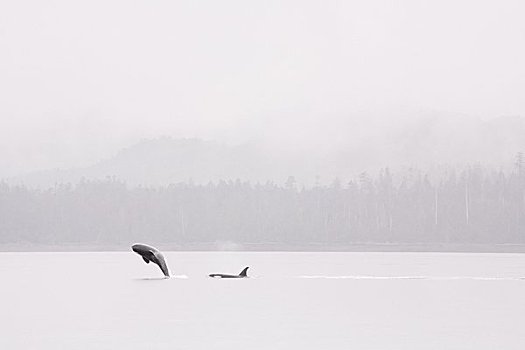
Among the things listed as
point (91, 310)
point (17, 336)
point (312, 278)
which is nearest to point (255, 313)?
point (91, 310)

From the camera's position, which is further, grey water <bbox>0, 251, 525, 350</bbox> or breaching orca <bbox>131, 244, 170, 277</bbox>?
breaching orca <bbox>131, 244, 170, 277</bbox>

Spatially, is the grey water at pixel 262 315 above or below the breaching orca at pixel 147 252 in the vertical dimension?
below

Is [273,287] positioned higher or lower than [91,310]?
higher

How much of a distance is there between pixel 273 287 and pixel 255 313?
26530 millimetres

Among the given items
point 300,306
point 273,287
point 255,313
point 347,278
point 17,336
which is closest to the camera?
point 17,336

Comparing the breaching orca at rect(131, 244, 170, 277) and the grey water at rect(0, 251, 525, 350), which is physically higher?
the breaching orca at rect(131, 244, 170, 277)

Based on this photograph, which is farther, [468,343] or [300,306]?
[300,306]

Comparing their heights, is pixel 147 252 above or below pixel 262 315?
above

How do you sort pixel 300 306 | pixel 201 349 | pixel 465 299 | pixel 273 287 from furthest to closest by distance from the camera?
pixel 273 287 < pixel 465 299 < pixel 300 306 < pixel 201 349

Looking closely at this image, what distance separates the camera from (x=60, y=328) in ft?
160

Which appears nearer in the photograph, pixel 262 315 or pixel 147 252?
pixel 262 315

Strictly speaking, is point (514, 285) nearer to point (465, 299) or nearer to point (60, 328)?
point (465, 299)

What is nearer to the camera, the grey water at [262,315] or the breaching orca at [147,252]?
the grey water at [262,315]

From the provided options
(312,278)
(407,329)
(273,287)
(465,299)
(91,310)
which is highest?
(312,278)
